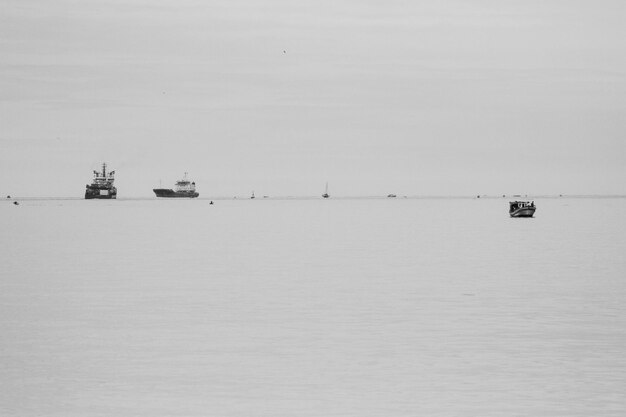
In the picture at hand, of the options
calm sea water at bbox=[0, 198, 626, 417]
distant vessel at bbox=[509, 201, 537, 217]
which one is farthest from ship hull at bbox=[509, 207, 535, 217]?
calm sea water at bbox=[0, 198, 626, 417]

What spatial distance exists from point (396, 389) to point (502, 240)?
3263 inches

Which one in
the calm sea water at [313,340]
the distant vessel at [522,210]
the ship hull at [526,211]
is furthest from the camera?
the distant vessel at [522,210]

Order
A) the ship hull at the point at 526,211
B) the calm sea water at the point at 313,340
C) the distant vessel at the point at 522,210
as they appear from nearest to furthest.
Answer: the calm sea water at the point at 313,340
the ship hull at the point at 526,211
the distant vessel at the point at 522,210

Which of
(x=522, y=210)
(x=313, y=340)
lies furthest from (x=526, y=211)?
(x=313, y=340)

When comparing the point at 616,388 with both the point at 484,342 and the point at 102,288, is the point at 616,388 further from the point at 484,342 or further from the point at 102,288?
the point at 102,288

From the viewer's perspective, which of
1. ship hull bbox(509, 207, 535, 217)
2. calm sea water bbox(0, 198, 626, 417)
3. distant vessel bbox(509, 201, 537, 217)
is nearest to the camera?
calm sea water bbox(0, 198, 626, 417)

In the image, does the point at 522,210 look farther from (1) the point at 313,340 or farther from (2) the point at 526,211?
(1) the point at 313,340

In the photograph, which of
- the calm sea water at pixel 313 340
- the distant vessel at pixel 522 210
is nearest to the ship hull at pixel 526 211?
the distant vessel at pixel 522 210

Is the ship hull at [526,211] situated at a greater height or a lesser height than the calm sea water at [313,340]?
greater

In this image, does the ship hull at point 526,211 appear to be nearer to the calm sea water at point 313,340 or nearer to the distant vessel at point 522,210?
the distant vessel at point 522,210

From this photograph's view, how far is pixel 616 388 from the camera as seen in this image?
23859 millimetres

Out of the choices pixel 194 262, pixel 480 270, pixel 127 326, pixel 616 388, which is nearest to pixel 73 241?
pixel 194 262

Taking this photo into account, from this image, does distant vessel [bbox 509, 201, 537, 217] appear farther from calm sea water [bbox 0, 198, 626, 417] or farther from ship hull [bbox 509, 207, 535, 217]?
calm sea water [bbox 0, 198, 626, 417]

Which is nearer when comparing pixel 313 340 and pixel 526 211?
pixel 313 340
